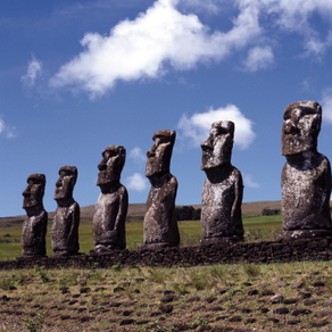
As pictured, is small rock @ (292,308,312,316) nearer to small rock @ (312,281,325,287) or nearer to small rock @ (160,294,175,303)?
small rock @ (312,281,325,287)

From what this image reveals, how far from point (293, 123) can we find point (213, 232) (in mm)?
→ 3715

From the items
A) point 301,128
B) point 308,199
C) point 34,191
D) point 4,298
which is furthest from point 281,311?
point 34,191

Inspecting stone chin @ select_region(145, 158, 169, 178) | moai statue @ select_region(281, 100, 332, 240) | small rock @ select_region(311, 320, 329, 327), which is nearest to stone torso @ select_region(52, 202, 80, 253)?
stone chin @ select_region(145, 158, 169, 178)

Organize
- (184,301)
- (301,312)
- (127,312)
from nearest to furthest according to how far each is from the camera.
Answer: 1. (301,312)
2. (184,301)
3. (127,312)

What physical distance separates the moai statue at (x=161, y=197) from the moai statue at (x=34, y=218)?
6735 millimetres

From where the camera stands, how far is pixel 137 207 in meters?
106

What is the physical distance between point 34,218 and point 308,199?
43.2ft

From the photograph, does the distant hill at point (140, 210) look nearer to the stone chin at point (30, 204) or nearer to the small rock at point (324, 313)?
the stone chin at point (30, 204)

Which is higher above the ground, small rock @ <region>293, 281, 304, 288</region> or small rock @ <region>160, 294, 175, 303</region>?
small rock @ <region>293, 281, 304, 288</region>

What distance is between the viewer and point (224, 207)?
67.7ft

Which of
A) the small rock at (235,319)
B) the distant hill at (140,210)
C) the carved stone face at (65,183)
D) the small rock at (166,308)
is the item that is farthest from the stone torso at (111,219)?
the distant hill at (140,210)

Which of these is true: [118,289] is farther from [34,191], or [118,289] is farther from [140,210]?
[140,210]

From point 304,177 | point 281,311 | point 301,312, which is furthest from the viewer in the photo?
point 304,177

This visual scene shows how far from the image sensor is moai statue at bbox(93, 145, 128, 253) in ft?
80.5
